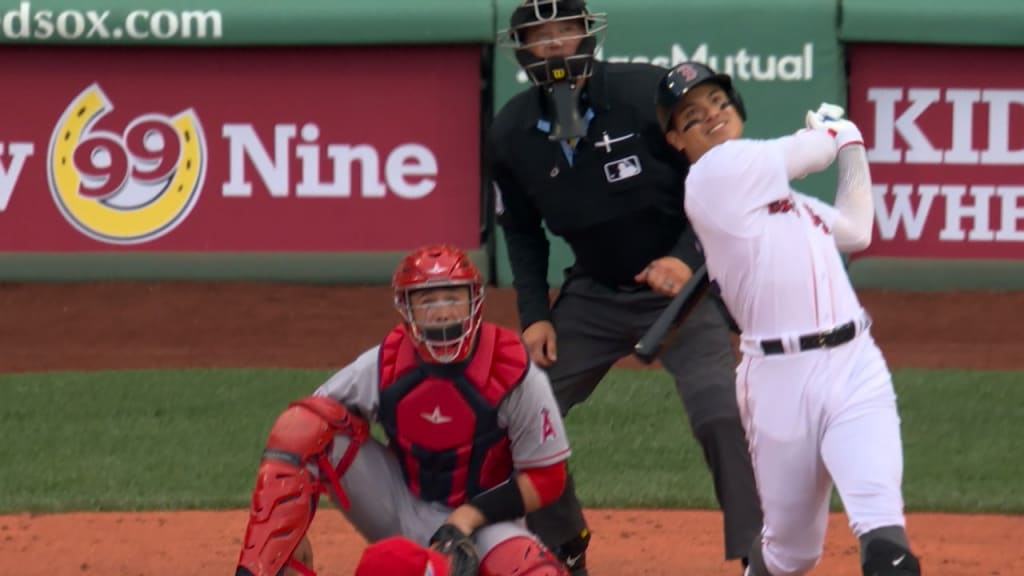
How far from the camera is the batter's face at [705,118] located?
16.6 feet

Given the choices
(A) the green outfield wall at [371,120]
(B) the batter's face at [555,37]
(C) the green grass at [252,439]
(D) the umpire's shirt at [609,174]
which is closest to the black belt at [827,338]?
(D) the umpire's shirt at [609,174]

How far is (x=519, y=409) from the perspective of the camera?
5152 mm

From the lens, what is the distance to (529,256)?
620 cm

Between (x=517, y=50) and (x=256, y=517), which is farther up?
(x=517, y=50)

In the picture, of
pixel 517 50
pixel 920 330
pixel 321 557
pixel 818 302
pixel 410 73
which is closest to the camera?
pixel 818 302

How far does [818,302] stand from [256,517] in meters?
1.54

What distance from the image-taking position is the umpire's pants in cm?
562

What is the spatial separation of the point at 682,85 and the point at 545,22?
2.97ft

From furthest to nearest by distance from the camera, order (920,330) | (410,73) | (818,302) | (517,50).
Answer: (410,73)
(920,330)
(517,50)
(818,302)

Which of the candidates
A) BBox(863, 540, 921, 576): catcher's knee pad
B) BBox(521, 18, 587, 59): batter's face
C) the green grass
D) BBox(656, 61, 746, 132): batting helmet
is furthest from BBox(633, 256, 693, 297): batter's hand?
the green grass

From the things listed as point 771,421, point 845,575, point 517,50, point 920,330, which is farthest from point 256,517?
point 920,330

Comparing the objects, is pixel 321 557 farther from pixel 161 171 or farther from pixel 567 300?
pixel 161 171

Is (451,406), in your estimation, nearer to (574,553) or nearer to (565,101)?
(574,553)

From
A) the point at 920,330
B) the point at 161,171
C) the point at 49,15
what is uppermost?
the point at 49,15
